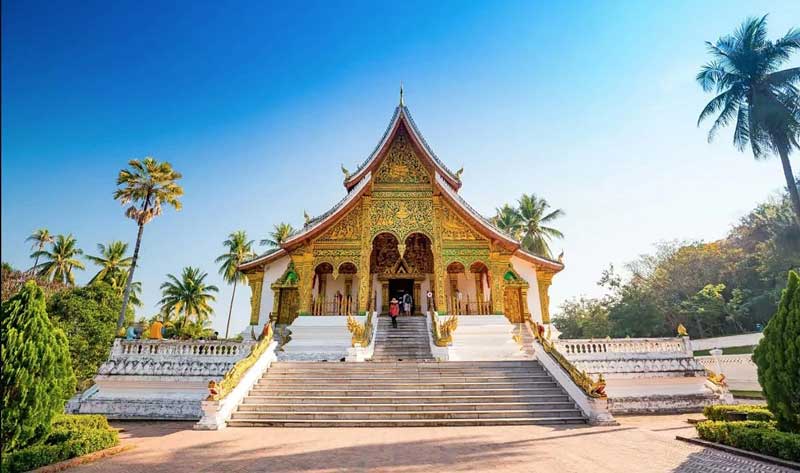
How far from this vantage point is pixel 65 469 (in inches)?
215

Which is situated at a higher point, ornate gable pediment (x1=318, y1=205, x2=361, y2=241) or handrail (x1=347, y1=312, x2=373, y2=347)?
ornate gable pediment (x1=318, y1=205, x2=361, y2=241)

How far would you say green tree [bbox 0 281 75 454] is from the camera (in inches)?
212

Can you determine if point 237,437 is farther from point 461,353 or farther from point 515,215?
point 515,215

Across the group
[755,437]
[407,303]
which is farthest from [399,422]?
[407,303]

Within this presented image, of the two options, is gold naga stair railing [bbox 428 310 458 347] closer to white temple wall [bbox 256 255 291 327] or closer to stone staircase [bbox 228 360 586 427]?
stone staircase [bbox 228 360 586 427]

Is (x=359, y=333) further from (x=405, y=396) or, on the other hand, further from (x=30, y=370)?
(x=30, y=370)

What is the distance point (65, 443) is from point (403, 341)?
10231 millimetres

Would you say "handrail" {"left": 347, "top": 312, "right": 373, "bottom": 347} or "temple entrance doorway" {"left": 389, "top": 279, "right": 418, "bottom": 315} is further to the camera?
"temple entrance doorway" {"left": 389, "top": 279, "right": 418, "bottom": 315}

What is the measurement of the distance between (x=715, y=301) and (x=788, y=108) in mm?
16317

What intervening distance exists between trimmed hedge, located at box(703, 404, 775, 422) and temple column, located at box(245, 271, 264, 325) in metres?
16.2

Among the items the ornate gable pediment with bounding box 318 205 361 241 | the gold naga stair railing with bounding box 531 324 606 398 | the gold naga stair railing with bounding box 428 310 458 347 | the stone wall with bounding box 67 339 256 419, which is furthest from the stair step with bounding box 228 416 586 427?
the ornate gable pediment with bounding box 318 205 361 241

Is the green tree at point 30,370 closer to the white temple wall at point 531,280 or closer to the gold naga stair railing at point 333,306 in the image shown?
the gold naga stair railing at point 333,306

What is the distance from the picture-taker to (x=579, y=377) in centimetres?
914

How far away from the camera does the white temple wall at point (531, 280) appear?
63.1 ft
